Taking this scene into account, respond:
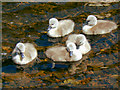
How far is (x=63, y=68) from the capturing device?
694 centimetres

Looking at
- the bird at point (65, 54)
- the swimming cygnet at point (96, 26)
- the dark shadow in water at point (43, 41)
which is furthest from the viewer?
the swimming cygnet at point (96, 26)

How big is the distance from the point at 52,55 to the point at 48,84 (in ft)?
3.50

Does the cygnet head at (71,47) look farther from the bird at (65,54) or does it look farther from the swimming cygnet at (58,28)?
the swimming cygnet at (58,28)

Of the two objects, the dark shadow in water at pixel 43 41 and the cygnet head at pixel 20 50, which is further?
the dark shadow in water at pixel 43 41

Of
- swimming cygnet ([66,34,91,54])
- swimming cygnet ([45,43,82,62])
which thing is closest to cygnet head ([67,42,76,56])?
swimming cygnet ([45,43,82,62])

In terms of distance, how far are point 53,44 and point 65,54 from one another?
0.90 metres

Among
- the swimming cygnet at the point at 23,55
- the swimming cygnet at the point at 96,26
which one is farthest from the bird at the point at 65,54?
the swimming cygnet at the point at 96,26

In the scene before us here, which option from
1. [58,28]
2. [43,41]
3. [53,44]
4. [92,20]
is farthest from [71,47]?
[92,20]

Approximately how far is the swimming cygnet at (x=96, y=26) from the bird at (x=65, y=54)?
1360 mm

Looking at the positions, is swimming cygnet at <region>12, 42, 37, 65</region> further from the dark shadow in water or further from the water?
the dark shadow in water

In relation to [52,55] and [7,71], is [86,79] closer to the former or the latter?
[52,55]

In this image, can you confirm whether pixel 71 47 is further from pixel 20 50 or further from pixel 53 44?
pixel 20 50

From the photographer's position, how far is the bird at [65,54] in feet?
23.2

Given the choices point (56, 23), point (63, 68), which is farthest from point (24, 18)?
point (63, 68)
